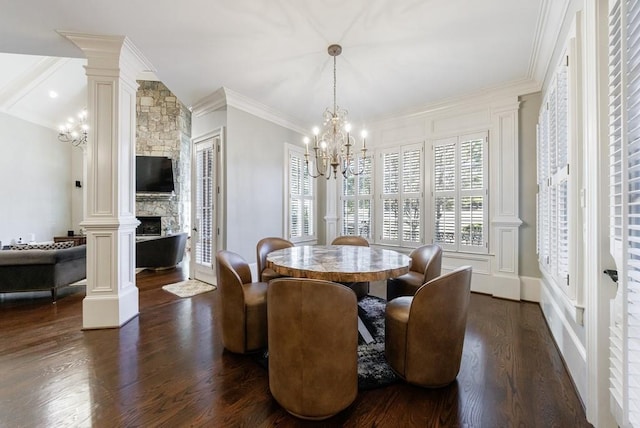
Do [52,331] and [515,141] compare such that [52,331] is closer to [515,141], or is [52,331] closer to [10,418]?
[10,418]

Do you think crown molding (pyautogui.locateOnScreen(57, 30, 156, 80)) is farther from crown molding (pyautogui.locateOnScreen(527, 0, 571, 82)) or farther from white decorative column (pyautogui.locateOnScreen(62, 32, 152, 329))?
crown molding (pyautogui.locateOnScreen(527, 0, 571, 82))

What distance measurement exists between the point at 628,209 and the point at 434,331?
43.2 inches

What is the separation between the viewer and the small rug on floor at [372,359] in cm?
174

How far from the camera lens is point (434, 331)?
1.63 metres

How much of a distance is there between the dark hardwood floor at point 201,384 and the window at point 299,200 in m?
2.35

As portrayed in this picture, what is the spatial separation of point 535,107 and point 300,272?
368 cm

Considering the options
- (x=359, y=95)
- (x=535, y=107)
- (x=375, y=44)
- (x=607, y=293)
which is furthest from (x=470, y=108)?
(x=607, y=293)

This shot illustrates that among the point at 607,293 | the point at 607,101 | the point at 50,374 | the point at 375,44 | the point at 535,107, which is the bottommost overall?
the point at 50,374

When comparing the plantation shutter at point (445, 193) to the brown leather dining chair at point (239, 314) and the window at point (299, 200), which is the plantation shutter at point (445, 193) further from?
the brown leather dining chair at point (239, 314)

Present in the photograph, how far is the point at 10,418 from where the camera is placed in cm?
143

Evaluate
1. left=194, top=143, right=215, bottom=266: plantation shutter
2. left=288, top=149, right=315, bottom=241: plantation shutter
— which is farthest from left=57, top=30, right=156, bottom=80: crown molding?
left=288, top=149, right=315, bottom=241: plantation shutter

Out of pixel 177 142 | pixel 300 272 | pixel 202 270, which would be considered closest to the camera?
pixel 300 272

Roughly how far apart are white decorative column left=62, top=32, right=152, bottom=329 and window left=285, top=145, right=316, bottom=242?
Result: 2471mm

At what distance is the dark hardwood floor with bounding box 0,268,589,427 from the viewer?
4.70 feet
